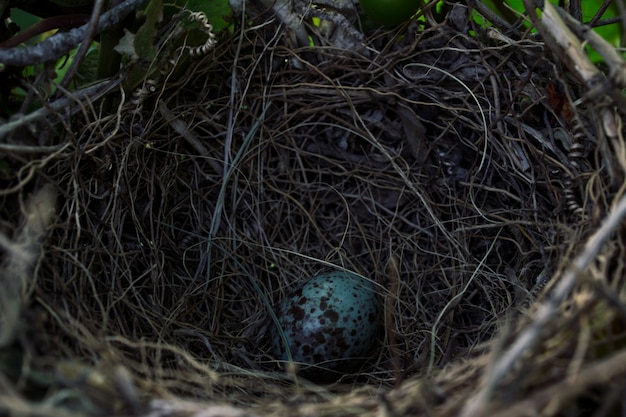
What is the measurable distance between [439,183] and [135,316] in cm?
89

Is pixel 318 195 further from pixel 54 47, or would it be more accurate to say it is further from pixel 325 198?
pixel 54 47

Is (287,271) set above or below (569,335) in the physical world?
below

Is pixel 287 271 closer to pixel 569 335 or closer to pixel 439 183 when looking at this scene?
pixel 439 183

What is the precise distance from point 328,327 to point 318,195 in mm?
445

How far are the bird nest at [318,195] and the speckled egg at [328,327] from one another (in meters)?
0.05

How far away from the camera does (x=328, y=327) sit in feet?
5.07

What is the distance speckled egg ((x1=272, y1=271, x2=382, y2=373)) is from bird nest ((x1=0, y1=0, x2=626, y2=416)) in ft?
0.18

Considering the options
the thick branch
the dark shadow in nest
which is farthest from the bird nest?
the thick branch

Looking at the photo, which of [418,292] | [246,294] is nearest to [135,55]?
[246,294]

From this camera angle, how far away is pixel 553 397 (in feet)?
2.50

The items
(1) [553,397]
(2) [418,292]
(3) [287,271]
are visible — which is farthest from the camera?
(3) [287,271]

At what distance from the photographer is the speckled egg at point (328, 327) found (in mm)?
1543

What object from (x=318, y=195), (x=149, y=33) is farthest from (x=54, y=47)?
(x=318, y=195)

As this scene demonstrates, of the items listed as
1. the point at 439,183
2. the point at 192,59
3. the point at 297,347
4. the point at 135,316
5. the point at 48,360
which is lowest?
the point at 297,347
